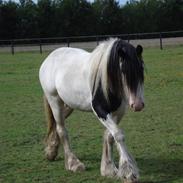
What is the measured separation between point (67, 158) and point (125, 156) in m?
1.13

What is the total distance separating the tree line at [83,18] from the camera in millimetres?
46594

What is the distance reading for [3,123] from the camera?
28.1ft

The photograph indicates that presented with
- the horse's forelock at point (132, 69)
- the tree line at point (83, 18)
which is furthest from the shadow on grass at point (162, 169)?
the tree line at point (83, 18)

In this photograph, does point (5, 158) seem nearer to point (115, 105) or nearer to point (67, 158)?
point (67, 158)

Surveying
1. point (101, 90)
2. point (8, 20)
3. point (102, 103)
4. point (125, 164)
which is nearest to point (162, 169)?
point (125, 164)

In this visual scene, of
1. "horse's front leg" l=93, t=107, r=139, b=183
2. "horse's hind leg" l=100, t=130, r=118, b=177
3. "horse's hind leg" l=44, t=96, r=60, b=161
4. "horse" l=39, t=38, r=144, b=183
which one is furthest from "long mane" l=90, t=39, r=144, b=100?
"horse's hind leg" l=44, t=96, r=60, b=161

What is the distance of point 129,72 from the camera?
4.45 metres

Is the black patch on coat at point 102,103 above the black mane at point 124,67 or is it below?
below

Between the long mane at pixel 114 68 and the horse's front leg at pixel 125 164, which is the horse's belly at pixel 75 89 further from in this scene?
the horse's front leg at pixel 125 164

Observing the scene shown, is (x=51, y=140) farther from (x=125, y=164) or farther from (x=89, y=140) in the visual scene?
(x=125, y=164)

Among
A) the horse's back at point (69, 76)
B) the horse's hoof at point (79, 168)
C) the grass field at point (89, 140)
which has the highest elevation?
the horse's back at point (69, 76)

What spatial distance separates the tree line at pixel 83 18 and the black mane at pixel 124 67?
4191 cm

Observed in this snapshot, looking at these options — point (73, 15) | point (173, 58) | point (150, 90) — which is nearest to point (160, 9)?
point (73, 15)

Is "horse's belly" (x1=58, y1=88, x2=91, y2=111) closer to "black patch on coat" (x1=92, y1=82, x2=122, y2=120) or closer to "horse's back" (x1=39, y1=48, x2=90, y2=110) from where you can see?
"horse's back" (x1=39, y1=48, x2=90, y2=110)
